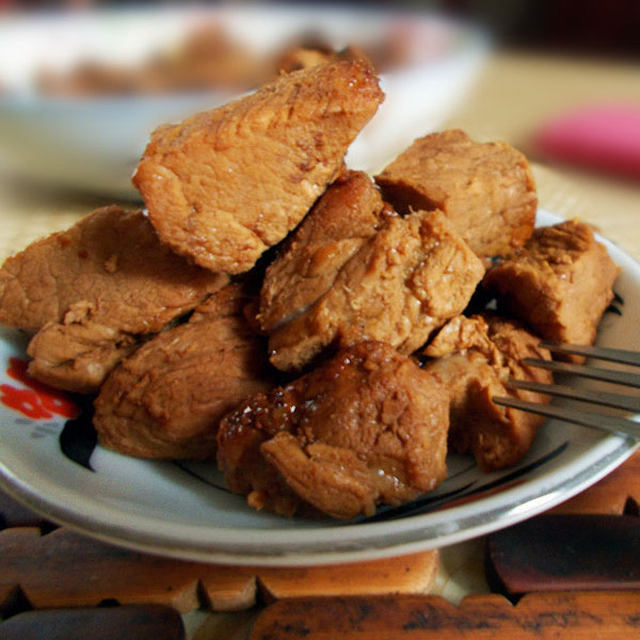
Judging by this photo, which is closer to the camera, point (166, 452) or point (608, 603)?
point (608, 603)

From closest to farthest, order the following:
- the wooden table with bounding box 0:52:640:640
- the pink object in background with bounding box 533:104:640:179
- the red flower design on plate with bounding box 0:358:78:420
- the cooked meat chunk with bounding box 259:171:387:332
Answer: the cooked meat chunk with bounding box 259:171:387:332, the red flower design on plate with bounding box 0:358:78:420, the wooden table with bounding box 0:52:640:640, the pink object in background with bounding box 533:104:640:179

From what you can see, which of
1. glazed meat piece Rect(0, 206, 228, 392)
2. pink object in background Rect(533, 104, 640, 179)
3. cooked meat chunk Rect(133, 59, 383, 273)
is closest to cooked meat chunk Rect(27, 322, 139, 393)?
glazed meat piece Rect(0, 206, 228, 392)

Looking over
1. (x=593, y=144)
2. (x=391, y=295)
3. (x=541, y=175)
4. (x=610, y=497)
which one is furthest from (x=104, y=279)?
(x=593, y=144)

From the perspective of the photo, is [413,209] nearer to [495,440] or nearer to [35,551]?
[495,440]

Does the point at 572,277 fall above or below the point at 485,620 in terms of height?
above

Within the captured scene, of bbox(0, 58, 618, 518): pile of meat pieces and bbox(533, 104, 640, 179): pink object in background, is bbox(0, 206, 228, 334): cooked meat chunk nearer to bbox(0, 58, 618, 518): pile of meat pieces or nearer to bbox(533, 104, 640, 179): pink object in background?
bbox(0, 58, 618, 518): pile of meat pieces

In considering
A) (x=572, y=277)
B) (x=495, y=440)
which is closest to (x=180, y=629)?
(x=495, y=440)
